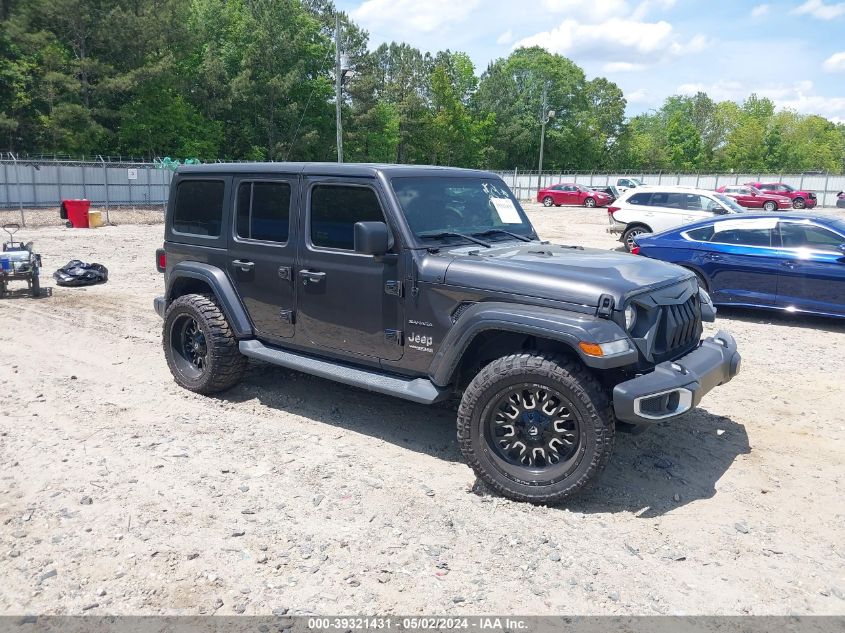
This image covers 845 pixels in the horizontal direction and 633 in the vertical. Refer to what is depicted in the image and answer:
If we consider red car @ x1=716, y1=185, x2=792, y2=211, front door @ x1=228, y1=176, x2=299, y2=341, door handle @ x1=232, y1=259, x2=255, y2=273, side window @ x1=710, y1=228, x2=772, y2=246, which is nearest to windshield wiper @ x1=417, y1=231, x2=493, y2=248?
front door @ x1=228, y1=176, x2=299, y2=341

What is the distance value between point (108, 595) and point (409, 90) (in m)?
73.7

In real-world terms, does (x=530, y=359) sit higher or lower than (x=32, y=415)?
higher

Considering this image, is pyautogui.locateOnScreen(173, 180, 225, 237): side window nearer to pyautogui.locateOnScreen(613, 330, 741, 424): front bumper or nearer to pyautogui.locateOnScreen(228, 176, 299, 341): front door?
pyautogui.locateOnScreen(228, 176, 299, 341): front door

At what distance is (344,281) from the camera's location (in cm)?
499

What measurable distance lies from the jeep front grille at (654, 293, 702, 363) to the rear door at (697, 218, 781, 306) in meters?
5.33

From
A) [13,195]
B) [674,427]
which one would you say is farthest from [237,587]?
[13,195]

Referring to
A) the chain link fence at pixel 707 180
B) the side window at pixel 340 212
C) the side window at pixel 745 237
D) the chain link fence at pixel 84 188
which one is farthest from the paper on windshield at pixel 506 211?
the chain link fence at pixel 707 180

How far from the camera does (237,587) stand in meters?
3.35

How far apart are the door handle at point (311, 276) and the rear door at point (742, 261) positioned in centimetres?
685

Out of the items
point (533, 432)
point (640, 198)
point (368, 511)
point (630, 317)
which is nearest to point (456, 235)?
point (630, 317)

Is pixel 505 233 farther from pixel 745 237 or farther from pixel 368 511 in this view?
pixel 745 237

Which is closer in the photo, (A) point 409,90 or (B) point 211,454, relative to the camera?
(B) point 211,454

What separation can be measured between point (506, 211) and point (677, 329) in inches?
68.3

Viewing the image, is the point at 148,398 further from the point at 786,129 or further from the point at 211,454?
the point at 786,129
